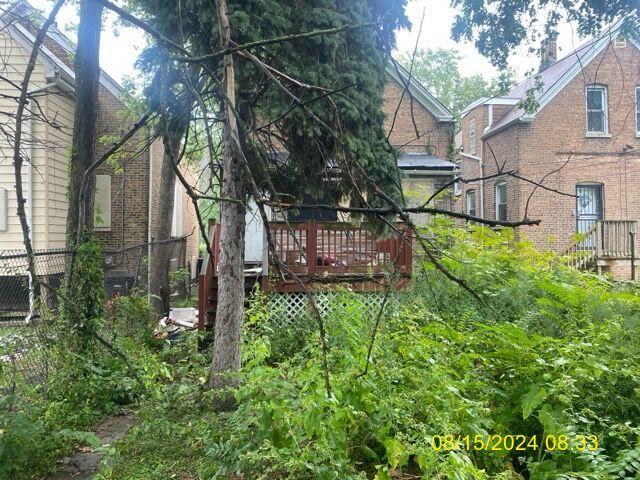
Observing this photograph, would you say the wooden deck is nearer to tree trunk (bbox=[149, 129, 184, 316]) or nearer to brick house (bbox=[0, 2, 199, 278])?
tree trunk (bbox=[149, 129, 184, 316])

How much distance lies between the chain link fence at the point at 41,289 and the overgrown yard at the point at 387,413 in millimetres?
366

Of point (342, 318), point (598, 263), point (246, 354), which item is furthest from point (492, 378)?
point (598, 263)

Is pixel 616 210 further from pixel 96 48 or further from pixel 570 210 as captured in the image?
pixel 96 48

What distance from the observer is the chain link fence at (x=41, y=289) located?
184 inches

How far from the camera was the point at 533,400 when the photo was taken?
3.26 m

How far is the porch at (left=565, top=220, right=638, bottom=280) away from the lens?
15164 mm

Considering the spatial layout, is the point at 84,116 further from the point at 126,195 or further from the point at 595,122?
the point at 595,122

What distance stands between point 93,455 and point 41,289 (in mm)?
5927

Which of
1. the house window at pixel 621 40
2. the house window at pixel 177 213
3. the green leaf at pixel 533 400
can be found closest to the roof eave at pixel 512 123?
the house window at pixel 621 40

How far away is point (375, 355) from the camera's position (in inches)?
152

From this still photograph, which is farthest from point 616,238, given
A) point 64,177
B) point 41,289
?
point 64,177

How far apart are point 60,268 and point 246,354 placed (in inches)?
339

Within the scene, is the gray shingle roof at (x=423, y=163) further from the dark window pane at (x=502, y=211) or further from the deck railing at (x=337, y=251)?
the dark window pane at (x=502, y=211)

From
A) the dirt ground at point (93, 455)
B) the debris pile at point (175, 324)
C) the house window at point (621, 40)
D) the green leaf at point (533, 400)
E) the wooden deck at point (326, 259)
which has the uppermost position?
the house window at point (621, 40)
